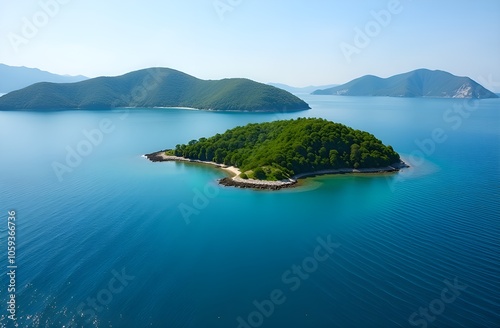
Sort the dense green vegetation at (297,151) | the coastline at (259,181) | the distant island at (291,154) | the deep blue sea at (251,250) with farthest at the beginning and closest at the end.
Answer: the dense green vegetation at (297,151), the distant island at (291,154), the coastline at (259,181), the deep blue sea at (251,250)

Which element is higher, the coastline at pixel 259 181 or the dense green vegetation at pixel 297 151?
the dense green vegetation at pixel 297 151

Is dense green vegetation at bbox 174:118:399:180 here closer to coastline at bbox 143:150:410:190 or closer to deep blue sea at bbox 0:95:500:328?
coastline at bbox 143:150:410:190

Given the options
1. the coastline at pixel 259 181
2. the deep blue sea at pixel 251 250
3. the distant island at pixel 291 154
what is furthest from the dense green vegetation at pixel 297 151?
the deep blue sea at pixel 251 250

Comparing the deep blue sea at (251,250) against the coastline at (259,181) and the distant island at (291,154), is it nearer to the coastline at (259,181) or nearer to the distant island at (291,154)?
the coastline at (259,181)

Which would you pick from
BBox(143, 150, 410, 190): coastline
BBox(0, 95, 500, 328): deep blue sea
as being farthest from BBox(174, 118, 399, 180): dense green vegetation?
BBox(0, 95, 500, 328): deep blue sea

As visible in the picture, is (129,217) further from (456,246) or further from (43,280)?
(456,246)

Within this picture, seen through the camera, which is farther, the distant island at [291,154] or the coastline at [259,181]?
the distant island at [291,154]
